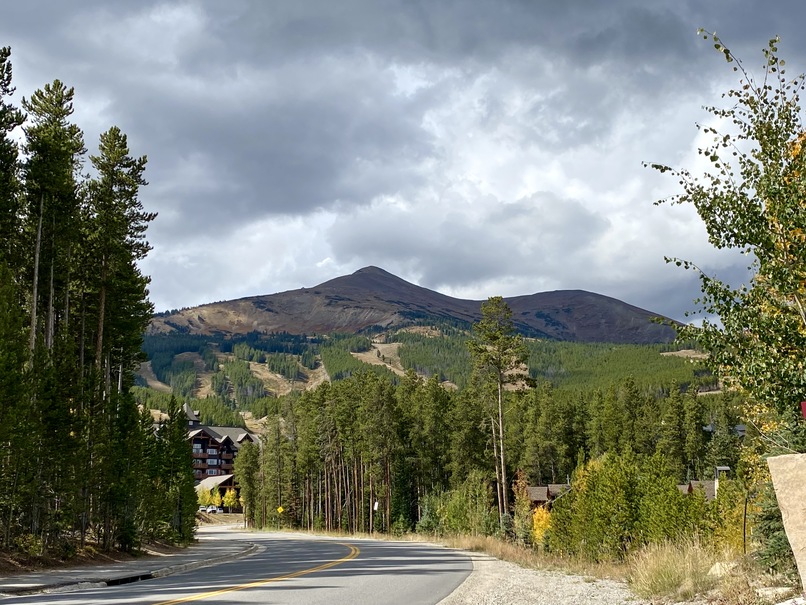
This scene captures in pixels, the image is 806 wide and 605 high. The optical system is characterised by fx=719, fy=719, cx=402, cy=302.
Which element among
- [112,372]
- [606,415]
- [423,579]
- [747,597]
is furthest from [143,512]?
[606,415]

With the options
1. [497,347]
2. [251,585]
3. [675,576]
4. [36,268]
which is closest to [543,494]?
[497,347]

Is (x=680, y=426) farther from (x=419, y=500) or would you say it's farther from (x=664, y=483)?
(x=664, y=483)

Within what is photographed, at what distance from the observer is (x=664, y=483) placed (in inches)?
1107

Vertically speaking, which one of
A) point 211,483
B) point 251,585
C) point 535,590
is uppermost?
point 251,585

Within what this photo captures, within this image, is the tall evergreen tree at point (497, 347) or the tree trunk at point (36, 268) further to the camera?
the tall evergreen tree at point (497, 347)

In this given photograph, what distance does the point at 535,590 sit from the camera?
49.2ft

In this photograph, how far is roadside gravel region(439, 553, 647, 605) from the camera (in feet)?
41.7

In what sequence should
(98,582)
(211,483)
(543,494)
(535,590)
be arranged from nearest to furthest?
1. (535,590)
2. (98,582)
3. (543,494)
4. (211,483)

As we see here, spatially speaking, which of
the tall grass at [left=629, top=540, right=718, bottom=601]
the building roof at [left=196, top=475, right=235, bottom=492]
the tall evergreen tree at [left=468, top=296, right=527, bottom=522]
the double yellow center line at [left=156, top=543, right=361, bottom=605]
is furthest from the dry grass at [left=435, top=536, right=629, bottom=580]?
the building roof at [left=196, top=475, right=235, bottom=492]

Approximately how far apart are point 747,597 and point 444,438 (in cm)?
6783

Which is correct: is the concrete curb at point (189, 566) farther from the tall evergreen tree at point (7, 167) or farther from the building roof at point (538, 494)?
the building roof at point (538, 494)

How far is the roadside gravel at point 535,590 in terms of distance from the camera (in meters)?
12.7

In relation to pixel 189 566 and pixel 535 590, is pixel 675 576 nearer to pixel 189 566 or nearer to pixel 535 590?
pixel 535 590

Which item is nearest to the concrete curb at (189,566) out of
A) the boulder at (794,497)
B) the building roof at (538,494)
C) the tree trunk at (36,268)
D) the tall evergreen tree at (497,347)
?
the tree trunk at (36,268)
